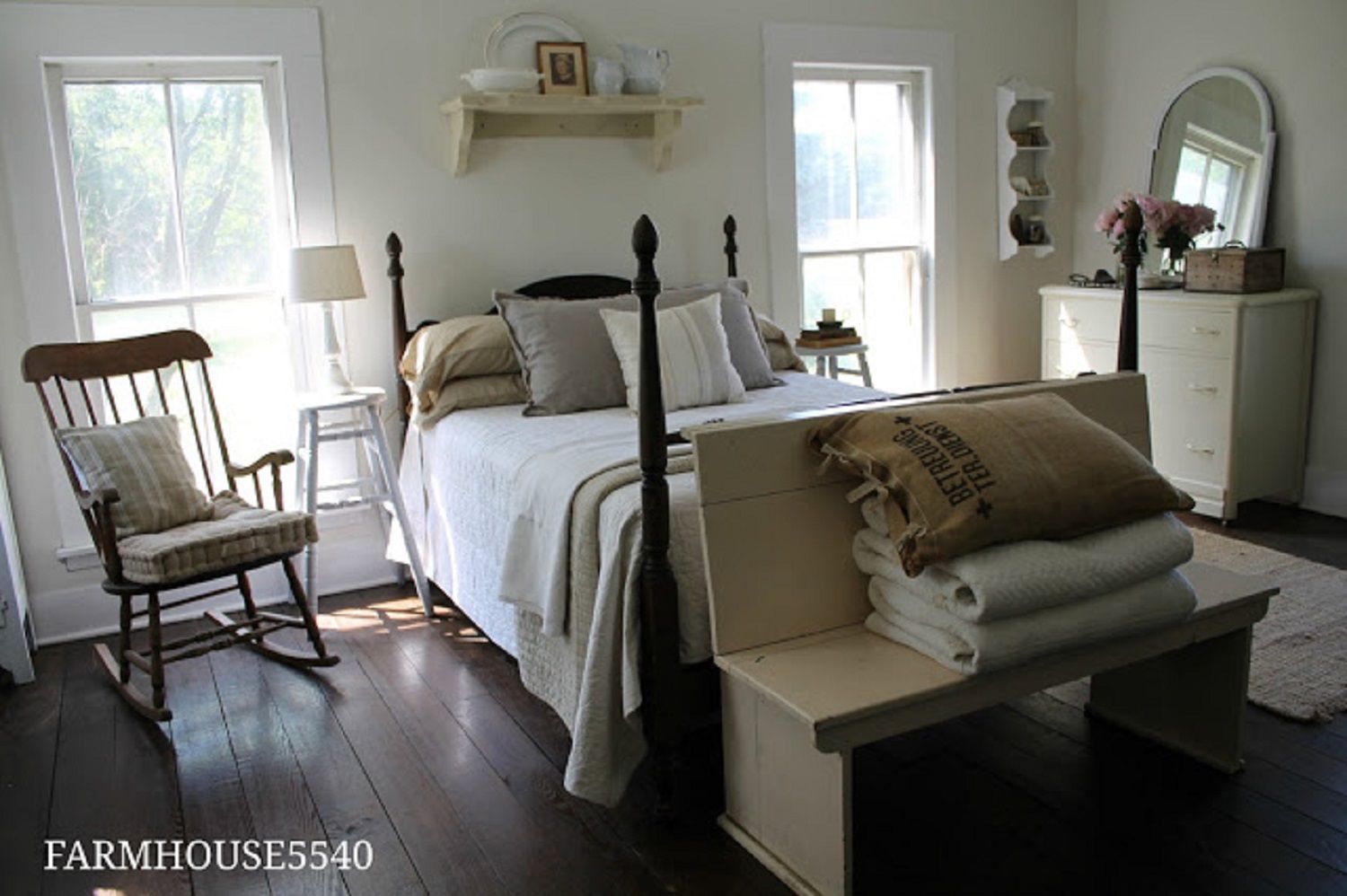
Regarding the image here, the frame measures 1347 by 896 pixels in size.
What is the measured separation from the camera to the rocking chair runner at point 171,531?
3.04 metres

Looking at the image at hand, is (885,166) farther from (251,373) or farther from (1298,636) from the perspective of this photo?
(251,373)

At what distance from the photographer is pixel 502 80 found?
12.5 ft

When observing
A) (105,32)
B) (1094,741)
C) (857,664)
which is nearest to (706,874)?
(857,664)

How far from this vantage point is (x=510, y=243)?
419cm

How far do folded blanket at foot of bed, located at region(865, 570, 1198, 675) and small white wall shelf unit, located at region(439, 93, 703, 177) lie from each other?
2.33 metres

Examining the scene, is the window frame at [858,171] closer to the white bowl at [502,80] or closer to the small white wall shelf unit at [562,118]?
the small white wall shelf unit at [562,118]

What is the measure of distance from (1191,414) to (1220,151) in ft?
3.82

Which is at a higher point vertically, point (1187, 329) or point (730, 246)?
point (730, 246)

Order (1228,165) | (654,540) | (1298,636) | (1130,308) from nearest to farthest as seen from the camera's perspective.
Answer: (654,540) < (1130,308) < (1298,636) < (1228,165)

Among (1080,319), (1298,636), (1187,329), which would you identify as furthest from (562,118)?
(1298,636)

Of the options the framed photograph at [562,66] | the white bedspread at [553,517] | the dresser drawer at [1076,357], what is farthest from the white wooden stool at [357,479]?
the dresser drawer at [1076,357]

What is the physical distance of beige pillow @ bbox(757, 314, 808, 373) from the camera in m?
4.17

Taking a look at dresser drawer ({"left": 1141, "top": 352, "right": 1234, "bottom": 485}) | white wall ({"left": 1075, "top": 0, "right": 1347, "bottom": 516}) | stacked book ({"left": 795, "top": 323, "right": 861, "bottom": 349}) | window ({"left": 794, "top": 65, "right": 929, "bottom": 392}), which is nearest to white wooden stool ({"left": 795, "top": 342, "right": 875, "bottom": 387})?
stacked book ({"left": 795, "top": 323, "right": 861, "bottom": 349})

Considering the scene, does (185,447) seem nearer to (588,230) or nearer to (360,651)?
(360,651)
